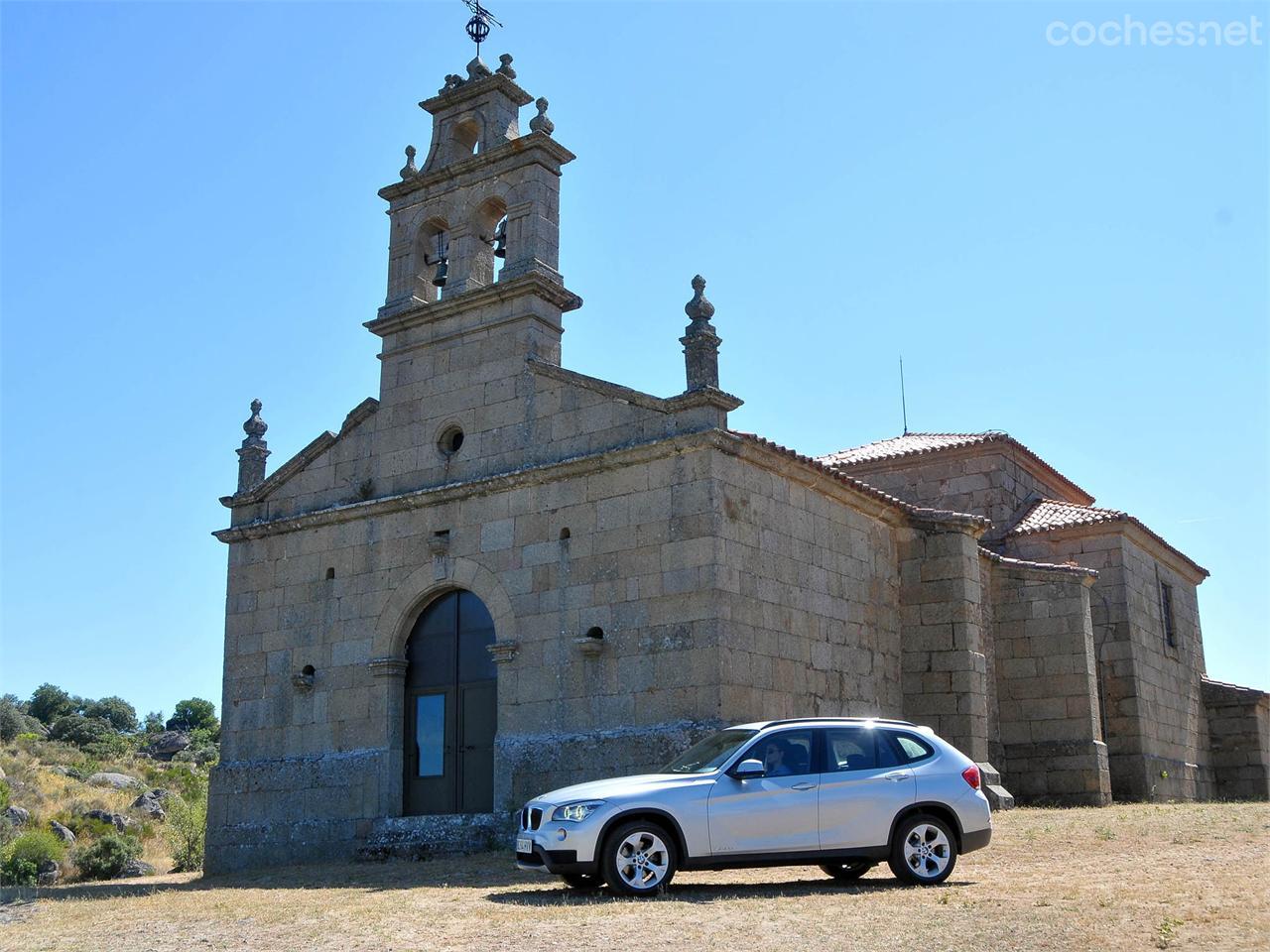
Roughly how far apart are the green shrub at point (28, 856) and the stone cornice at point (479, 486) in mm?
9081

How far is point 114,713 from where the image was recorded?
61.1 m

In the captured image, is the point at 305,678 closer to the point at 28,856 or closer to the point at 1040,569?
the point at 28,856

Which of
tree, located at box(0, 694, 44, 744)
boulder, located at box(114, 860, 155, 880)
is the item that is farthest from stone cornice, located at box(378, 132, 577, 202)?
tree, located at box(0, 694, 44, 744)

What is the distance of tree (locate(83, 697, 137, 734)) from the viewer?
60.5 meters

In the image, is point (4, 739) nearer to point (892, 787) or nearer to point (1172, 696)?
point (1172, 696)

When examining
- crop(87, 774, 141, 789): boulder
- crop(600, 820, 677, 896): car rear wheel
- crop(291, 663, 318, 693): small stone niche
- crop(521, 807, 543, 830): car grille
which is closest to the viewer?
crop(600, 820, 677, 896): car rear wheel

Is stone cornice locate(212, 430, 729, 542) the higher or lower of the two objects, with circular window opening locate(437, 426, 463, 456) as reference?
lower

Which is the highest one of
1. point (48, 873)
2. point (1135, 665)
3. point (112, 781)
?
point (1135, 665)

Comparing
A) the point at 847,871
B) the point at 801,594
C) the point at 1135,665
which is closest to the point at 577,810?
the point at 847,871

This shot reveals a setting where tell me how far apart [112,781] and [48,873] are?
635 inches

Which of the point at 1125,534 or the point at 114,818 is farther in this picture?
the point at 114,818

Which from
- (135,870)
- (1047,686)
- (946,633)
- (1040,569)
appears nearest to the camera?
(946,633)

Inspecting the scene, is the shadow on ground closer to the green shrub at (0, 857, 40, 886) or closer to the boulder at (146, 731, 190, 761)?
the green shrub at (0, 857, 40, 886)

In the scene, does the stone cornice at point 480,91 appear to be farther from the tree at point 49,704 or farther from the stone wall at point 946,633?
the tree at point 49,704
